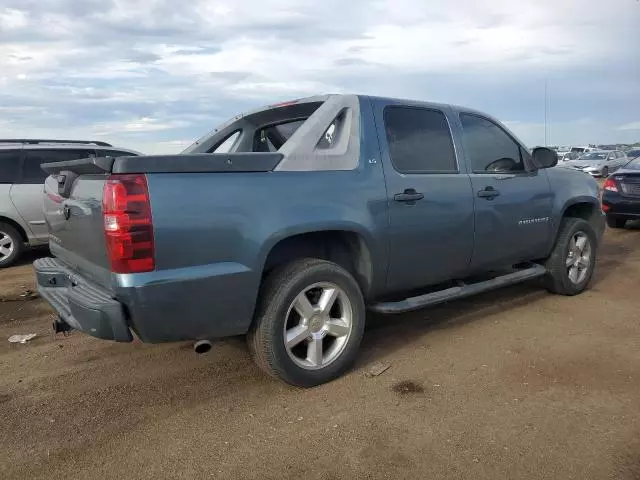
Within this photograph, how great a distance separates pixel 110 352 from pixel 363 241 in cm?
215

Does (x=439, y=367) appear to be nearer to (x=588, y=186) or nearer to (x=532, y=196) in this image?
(x=532, y=196)

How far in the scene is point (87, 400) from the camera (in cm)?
352

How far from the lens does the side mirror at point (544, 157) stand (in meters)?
5.24

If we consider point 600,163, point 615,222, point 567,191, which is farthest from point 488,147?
point 600,163

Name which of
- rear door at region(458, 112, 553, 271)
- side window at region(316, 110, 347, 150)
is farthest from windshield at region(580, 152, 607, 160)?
side window at region(316, 110, 347, 150)

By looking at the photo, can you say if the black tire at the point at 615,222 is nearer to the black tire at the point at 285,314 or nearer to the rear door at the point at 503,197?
the rear door at the point at 503,197

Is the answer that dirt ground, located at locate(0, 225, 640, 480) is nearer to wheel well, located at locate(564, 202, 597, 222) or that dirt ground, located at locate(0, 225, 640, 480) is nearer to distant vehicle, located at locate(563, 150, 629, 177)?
wheel well, located at locate(564, 202, 597, 222)

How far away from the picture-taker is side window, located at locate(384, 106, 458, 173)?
13.4 ft

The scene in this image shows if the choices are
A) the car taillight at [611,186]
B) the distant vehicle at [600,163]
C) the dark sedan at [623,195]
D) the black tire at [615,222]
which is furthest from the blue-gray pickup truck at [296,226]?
the distant vehicle at [600,163]

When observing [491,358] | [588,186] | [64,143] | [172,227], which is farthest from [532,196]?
[64,143]

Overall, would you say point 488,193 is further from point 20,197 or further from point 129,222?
point 20,197

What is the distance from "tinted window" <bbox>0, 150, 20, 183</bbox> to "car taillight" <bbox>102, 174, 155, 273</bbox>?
6.17 m

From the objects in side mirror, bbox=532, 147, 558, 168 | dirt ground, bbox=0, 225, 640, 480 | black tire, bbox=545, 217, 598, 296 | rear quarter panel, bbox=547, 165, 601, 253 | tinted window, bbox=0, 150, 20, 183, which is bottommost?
dirt ground, bbox=0, 225, 640, 480

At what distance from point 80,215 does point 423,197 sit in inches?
90.2
